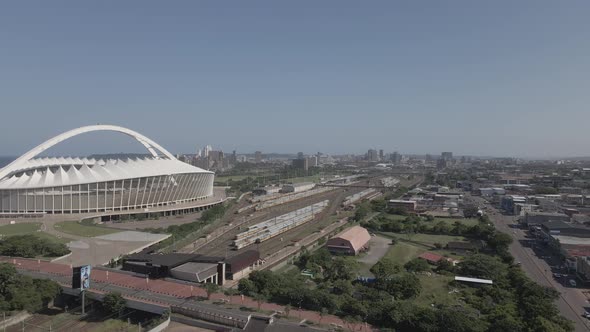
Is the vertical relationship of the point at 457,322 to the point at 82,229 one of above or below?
above

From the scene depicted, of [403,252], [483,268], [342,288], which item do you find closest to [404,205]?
[403,252]

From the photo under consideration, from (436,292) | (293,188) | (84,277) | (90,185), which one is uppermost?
(90,185)

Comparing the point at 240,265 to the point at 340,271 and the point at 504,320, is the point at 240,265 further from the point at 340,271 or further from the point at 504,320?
the point at 504,320

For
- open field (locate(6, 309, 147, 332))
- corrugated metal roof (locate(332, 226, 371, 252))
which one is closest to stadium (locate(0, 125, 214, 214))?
corrugated metal roof (locate(332, 226, 371, 252))

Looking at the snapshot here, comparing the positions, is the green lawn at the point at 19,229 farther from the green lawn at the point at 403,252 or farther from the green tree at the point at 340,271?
the green lawn at the point at 403,252

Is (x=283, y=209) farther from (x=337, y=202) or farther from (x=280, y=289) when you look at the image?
(x=280, y=289)

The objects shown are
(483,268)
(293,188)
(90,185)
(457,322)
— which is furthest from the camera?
(293,188)
